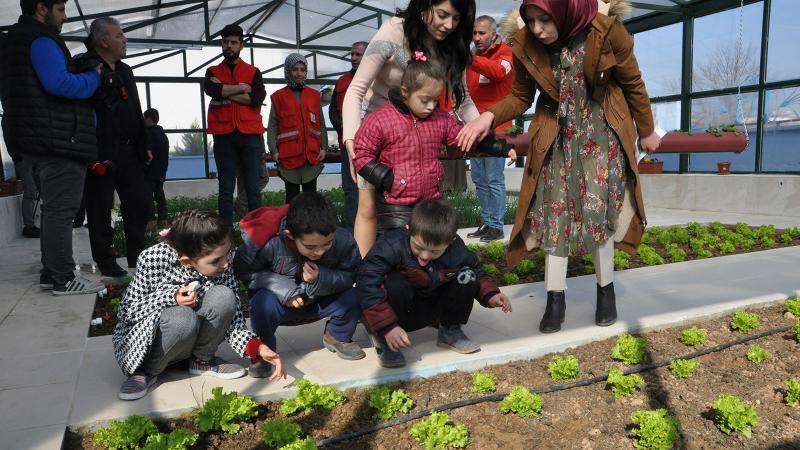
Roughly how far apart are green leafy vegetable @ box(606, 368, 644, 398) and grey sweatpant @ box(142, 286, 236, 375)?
1.63m

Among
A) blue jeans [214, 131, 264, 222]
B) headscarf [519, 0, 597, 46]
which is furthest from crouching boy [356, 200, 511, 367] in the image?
blue jeans [214, 131, 264, 222]

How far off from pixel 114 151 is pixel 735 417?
4.41 meters

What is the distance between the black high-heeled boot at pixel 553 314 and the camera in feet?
10.3

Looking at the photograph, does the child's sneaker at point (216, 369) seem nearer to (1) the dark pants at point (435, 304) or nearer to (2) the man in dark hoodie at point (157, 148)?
(1) the dark pants at point (435, 304)

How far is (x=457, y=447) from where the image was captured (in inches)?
82.0

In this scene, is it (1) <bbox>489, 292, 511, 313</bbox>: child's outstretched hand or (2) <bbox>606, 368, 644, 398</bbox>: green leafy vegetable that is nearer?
(2) <bbox>606, 368, 644, 398</bbox>: green leafy vegetable

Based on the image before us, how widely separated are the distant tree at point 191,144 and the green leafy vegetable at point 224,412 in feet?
42.5

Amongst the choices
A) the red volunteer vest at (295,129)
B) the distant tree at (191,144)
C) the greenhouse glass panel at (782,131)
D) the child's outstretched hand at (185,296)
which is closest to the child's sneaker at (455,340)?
the child's outstretched hand at (185,296)

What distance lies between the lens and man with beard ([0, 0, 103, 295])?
12.6ft

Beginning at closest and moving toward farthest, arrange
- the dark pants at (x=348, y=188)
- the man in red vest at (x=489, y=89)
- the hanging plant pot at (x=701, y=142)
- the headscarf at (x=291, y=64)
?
the hanging plant pot at (x=701, y=142)
the man in red vest at (x=489, y=89)
the dark pants at (x=348, y=188)
the headscarf at (x=291, y=64)

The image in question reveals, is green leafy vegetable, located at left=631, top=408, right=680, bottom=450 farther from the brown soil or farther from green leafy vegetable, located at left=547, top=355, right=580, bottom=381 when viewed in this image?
green leafy vegetable, located at left=547, top=355, right=580, bottom=381

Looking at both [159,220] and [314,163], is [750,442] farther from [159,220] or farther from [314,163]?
[159,220]

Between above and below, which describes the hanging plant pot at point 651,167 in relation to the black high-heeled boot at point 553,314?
above

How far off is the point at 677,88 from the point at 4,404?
37.2ft
